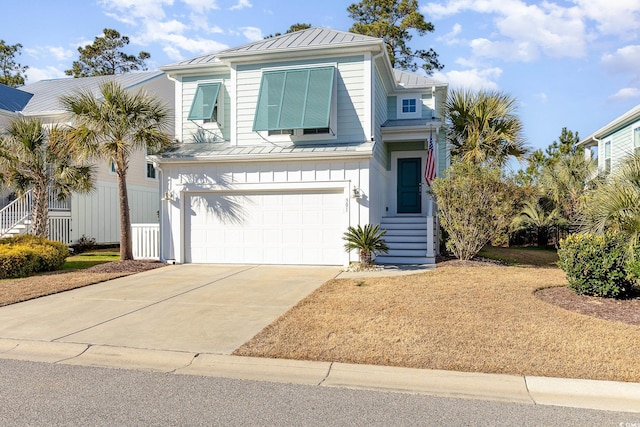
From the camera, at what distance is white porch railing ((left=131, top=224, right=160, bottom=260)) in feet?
46.3

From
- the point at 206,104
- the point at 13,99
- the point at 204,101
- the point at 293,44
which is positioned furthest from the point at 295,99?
the point at 13,99

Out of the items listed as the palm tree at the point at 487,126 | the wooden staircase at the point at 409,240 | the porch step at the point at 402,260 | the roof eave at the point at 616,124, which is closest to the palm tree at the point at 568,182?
the roof eave at the point at 616,124

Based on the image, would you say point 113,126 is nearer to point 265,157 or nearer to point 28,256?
point 28,256

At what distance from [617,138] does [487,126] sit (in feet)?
36.8

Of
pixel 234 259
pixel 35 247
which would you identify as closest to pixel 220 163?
pixel 234 259

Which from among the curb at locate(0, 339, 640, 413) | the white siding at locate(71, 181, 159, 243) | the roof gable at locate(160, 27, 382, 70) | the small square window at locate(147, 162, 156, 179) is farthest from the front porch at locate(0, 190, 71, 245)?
the curb at locate(0, 339, 640, 413)

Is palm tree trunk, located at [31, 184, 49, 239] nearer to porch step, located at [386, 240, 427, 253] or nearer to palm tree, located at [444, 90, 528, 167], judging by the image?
porch step, located at [386, 240, 427, 253]

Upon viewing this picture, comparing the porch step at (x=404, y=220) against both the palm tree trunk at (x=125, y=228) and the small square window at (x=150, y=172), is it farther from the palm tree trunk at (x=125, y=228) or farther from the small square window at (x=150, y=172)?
the small square window at (x=150, y=172)

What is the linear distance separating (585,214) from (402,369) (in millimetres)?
5785

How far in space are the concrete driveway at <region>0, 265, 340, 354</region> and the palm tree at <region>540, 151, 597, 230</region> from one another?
1203 cm

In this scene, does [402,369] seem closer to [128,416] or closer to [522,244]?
[128,416]

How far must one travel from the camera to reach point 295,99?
42.8ft

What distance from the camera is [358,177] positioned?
12586 millimetres

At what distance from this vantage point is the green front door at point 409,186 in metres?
16.9
